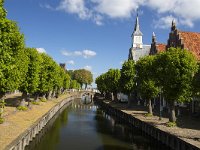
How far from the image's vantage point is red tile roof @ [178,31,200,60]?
69.7 meters

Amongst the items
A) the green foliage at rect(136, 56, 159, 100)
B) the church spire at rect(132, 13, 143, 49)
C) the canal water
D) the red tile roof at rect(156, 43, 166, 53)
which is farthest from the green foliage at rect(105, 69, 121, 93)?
the canal water

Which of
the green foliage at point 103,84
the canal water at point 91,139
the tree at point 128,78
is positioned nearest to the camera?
the canal water at point 91,139

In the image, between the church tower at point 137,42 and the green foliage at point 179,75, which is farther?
the church tower at point 137,42

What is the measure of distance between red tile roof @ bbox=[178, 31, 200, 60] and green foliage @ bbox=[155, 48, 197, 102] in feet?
72.9

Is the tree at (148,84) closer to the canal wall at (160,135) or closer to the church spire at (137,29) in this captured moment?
the canal wall at (160,135)

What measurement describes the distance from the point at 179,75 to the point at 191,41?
27750 millimetres

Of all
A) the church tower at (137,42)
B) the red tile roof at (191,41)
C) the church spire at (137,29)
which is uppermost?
the church spire at (137,29)

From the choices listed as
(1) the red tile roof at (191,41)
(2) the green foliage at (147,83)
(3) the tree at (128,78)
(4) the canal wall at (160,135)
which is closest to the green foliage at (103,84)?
(3) the tree at (128,78)

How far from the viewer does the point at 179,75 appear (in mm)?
46844

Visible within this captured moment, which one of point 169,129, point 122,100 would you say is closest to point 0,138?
point 169,129

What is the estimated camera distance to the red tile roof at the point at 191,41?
69.7 meters

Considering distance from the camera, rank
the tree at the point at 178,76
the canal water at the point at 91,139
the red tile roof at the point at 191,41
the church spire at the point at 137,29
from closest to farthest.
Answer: the canal water at the point at 91,139 → the tree at the point at 178,76 → the red tile roof at the point at 191,41 → the church spire at the point at 137,29

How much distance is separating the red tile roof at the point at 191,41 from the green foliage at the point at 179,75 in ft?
72.9

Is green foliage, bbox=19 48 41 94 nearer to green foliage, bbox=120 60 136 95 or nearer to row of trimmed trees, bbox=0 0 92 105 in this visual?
row of trimmed trees, bbox=0 0 92 105
